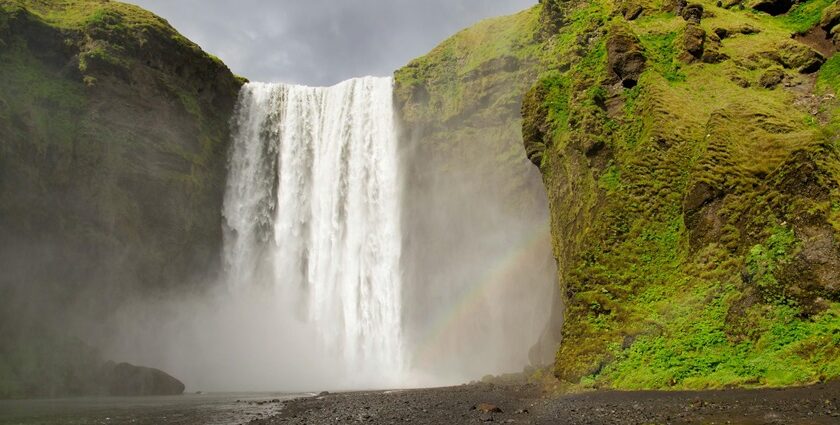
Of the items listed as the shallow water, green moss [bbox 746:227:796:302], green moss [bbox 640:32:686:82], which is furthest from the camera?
green moss [bbox 640:32:686:82]

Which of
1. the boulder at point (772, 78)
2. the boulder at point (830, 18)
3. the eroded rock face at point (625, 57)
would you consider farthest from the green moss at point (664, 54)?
the boulder at point (830, 18)

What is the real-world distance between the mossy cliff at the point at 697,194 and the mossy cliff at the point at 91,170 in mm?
29476

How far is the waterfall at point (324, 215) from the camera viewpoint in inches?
1774

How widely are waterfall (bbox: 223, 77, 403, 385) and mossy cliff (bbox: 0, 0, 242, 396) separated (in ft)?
8.88

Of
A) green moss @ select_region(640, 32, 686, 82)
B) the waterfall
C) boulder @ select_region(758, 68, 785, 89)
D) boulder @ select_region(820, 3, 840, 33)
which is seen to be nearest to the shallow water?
the waterfall

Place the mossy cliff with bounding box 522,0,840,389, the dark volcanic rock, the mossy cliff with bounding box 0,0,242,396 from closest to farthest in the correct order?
the mossy cliff with bounding box 522,0,840,389, the dark volcanic rock, the mossy cliff with bounding box 0,0,242,396

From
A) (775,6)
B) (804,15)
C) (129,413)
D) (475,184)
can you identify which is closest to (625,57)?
(804,15)

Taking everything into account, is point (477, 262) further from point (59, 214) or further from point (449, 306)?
point (59, 214)

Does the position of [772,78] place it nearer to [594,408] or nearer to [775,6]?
[775,6]

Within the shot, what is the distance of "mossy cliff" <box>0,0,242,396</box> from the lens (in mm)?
36375

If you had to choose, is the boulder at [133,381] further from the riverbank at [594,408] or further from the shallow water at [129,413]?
the riverbank at [594,408]

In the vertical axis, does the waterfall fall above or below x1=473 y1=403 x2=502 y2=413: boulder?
above

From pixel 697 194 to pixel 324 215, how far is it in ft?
115

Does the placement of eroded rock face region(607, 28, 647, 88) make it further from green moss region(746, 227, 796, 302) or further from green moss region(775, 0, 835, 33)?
green moss region(746, 227, 796, 302)
